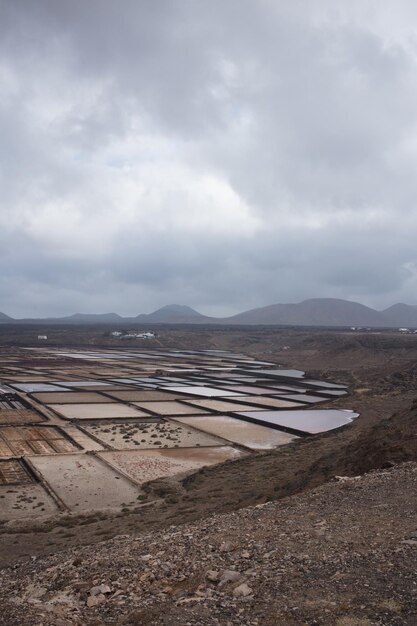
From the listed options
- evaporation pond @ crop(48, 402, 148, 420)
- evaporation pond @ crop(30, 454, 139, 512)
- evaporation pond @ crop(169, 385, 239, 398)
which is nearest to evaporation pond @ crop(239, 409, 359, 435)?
evaporation pond @ crop(48, 402, 148, 420)

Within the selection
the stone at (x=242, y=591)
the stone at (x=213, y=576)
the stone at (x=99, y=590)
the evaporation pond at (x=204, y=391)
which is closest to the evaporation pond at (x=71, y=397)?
the evaporation pond at (x=204, y=391)

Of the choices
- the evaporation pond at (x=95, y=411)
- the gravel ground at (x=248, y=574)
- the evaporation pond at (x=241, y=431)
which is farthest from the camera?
the evaporation pond at (x=95, y=411)

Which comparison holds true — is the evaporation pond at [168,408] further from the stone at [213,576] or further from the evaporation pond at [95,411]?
the stone at [213,576]

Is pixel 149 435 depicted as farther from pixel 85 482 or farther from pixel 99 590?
pixel 99 590

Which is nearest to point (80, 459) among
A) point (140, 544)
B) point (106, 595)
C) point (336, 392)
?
point (140, 544)

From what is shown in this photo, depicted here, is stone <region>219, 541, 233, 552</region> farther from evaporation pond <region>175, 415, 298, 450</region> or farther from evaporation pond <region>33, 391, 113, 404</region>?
evaporation pond <region>33, 391, 113, 404</region>

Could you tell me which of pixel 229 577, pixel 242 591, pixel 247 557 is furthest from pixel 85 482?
pixel 242 591
